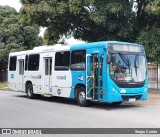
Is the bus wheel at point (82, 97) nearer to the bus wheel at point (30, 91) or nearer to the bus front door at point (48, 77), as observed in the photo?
the bus front door at point (48, 77)

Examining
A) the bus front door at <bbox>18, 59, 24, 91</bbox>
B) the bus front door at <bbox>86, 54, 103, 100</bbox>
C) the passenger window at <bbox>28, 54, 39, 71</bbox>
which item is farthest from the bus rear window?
the bus front door at <bbox>86, 54, 103, 100</bbox>

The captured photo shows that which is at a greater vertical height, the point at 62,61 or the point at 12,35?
the point at 12,35

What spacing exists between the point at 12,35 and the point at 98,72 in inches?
1079

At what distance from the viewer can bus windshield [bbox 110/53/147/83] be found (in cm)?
1596

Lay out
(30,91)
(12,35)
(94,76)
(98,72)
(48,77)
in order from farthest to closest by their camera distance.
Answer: (12,35) < (30,91) < (48,77) < (94,76) < (98,72)

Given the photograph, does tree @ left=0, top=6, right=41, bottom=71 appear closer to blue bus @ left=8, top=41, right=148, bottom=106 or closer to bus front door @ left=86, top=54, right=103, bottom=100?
A: blue bus @ left=8, top=41, right=148, bottom=106

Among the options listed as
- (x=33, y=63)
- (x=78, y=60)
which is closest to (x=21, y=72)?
(x=33, y=63)

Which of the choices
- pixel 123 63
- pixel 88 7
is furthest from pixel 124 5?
pixel 123 63

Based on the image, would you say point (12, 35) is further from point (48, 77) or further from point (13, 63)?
point (48, 77)

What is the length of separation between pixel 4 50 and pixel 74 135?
3189 centimetres

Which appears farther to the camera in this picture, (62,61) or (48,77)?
(48,77)

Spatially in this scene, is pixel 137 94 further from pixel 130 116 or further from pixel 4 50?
pixel 4 50

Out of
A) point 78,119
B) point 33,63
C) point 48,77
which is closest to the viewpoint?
point 78,119

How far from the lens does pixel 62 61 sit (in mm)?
18781
